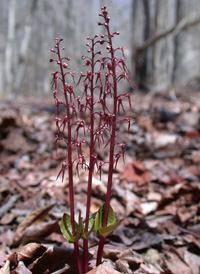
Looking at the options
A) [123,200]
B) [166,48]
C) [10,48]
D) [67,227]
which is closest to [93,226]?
Result: [67,227]

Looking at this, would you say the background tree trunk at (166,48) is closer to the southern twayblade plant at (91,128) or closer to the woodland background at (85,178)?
the woodland background at (85,178)

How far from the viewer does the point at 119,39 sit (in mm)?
8539

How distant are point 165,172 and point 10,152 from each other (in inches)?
85.0

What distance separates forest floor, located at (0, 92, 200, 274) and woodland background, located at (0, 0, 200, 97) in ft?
12.2

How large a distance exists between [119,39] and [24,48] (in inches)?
116

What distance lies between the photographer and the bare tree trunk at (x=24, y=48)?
844cm

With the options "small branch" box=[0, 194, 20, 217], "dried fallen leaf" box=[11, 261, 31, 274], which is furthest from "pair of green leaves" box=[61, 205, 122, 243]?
"small branch" box=[0, 194, 20, 217]

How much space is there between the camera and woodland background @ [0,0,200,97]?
7746 millimetres

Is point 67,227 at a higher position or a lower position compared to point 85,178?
higher

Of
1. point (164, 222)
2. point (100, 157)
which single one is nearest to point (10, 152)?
point (100, 157)

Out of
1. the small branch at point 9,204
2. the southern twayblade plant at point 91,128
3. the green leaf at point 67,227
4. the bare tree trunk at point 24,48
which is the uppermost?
the bare tree trunk at point 24,48

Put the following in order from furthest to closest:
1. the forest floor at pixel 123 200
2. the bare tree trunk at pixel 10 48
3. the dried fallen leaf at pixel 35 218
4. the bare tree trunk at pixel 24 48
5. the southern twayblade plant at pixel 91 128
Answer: the bare tree trunk at pixel 10 48, the bare tree trunk at pixel 24 48, the dried fallen leaf at pixel 35 218, the forest floor at pixel 123 200, the southern twayblade plant at pixel 91 128

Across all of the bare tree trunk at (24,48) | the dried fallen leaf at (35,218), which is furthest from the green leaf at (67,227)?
the bare tree trunk at (24,48)

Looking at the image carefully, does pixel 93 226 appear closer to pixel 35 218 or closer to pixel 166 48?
pixel 35 218
